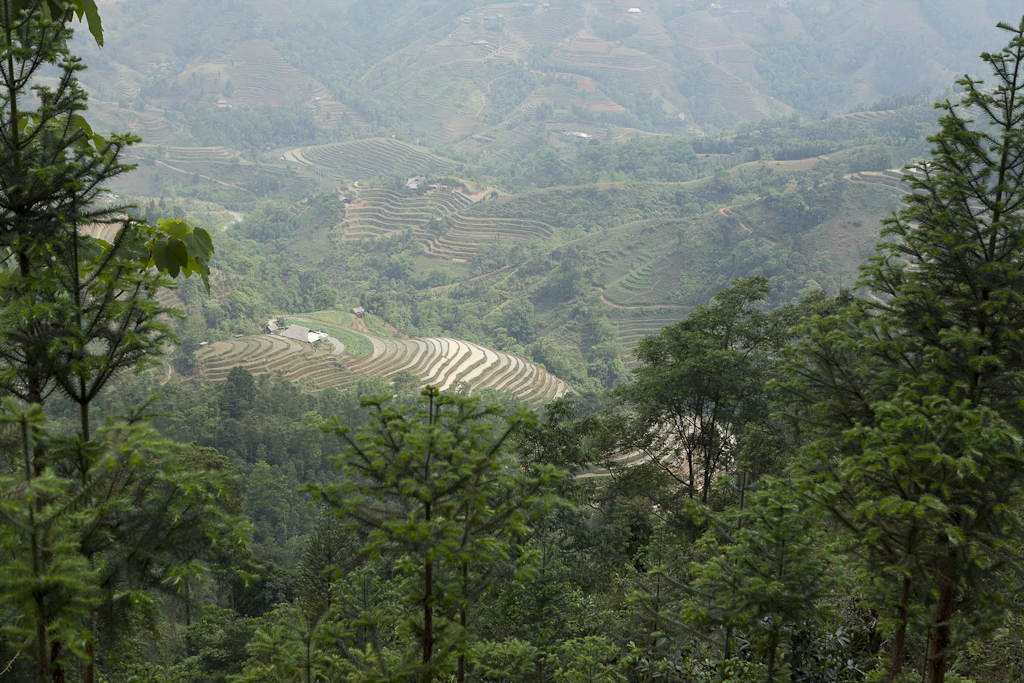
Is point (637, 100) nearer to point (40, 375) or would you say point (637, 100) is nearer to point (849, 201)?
point (849, 201)

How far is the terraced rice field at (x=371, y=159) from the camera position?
127m

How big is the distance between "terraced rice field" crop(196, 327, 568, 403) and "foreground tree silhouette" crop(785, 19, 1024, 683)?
40.9 meters

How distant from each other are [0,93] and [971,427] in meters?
6.13

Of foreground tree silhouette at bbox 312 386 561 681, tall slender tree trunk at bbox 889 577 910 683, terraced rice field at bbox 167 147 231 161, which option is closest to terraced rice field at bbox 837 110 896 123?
terraced rice field at bbox 167 147 231 161

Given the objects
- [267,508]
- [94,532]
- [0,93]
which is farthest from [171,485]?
[267,508]

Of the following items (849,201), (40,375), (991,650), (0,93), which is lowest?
(991,650)

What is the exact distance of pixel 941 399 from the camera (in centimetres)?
504

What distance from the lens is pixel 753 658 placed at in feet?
24.0

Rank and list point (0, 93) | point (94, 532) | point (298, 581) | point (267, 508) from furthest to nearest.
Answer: point (267, 508), point (298, 581), point (0, 93), point (94, 532)

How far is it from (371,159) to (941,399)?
136481 mm

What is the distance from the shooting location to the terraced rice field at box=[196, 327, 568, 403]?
1957 inches

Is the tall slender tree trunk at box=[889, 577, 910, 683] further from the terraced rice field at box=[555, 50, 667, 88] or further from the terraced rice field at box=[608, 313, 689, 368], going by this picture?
the terraced rice field at box=[555, 50, 667, 88]

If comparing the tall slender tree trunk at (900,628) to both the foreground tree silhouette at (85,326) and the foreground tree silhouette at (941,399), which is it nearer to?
the foreground tree silhouette at (941,399)

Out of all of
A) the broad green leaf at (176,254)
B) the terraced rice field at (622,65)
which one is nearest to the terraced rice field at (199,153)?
the terraced rice field at (622,65)
